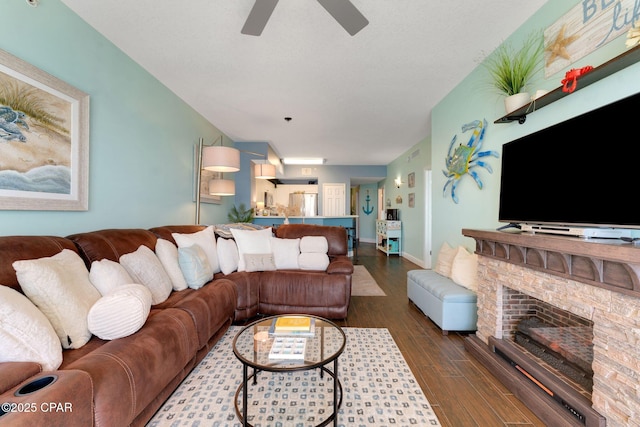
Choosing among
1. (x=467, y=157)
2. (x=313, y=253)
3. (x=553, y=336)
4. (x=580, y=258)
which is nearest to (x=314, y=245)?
(x=313, y=253)

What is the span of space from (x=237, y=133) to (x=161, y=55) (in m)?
2.60

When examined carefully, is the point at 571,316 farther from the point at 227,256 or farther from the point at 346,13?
the point at 227,256

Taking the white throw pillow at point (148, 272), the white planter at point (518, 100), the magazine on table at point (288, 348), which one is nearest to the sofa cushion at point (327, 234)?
the white throw pillow at point (148, 272)

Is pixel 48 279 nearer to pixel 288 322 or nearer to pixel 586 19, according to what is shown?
pixel 288 322

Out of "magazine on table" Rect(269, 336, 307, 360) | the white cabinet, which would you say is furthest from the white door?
"magazine on table" Rect(269, 336, 307, 360)

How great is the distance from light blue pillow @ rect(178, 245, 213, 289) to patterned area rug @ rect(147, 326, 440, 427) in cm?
64

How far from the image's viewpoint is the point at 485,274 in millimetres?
2162

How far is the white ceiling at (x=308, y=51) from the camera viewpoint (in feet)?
6.60

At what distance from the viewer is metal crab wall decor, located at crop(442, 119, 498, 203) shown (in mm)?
2707

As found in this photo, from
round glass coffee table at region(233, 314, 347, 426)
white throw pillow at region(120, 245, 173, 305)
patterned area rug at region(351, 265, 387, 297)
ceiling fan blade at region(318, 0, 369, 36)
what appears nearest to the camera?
round glass coffee table at region(233, 314, 347, 426)

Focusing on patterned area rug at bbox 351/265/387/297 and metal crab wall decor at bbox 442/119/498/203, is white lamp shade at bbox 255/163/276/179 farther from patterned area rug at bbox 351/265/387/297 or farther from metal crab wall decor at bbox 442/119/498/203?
metal crab wall decor at bbox 442/119/498/203

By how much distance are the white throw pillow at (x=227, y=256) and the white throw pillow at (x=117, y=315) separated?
4.88 ft

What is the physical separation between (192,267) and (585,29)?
341 centimetres

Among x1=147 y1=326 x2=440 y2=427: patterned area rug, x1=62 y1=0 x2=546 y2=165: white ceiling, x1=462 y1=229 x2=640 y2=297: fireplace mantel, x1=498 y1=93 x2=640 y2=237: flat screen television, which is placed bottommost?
x1=147 y1=326 x2=440 y2=427: patterned area rug
